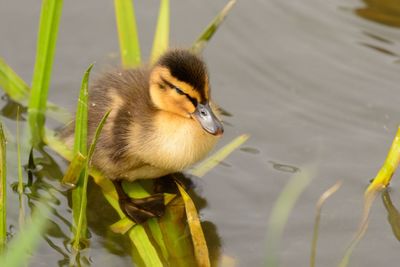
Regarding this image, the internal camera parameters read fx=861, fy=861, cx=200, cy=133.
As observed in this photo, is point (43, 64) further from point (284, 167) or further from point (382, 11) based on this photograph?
point (382, 11)

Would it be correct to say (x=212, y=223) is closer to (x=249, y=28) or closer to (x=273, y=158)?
(x=273, y=158)

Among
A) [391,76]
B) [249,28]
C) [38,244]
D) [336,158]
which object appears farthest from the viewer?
[249,28]

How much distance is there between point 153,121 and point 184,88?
0.20 m

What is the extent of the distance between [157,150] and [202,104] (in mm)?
217

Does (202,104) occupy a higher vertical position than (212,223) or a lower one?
higher

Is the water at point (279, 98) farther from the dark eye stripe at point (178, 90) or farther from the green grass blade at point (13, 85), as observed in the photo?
the dark eye stripe at point (178, 90)

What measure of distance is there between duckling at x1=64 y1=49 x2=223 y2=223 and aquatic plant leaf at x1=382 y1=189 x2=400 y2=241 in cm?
66

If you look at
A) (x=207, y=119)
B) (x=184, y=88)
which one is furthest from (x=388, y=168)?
(x=184, y=88)

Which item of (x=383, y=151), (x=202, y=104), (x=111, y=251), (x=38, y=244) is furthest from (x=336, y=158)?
(x=38, y=244)

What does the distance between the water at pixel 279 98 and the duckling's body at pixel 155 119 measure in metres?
0.24

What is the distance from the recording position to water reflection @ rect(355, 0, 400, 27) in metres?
4.15

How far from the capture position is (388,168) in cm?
290

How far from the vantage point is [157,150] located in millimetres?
2836

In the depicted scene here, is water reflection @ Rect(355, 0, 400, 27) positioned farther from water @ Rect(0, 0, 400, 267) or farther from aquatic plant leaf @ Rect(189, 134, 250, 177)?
aquatic plant leaf @ Rect(189, 134, 250, 177)
